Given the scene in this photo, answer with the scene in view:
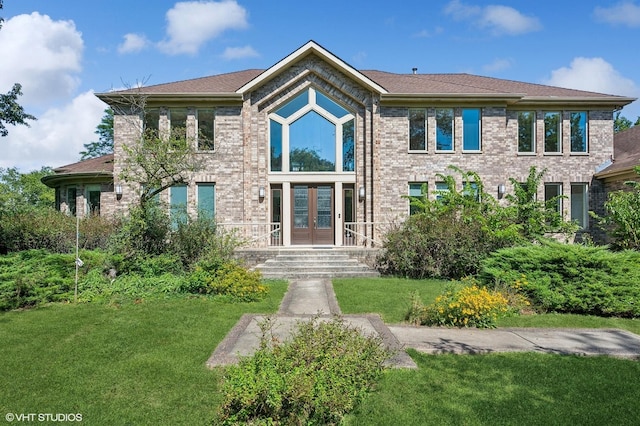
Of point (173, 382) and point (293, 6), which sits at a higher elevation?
point (293, 6)

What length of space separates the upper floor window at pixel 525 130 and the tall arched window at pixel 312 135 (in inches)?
298

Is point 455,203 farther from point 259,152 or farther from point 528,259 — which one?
point 259,152

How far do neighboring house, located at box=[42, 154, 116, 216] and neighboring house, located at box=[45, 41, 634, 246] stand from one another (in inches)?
18.5

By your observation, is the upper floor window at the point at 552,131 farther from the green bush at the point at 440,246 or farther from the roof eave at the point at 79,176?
the roof eave at the point at 79,176

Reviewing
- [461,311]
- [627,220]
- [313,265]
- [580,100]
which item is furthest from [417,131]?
[461,311]

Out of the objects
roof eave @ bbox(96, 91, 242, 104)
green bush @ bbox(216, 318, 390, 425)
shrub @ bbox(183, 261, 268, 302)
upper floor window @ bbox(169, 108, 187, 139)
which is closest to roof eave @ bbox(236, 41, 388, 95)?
roof eave @ bbox(96, 91, 242, 104)

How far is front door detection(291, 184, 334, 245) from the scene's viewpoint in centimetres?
1691

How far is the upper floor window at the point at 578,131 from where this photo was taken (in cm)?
1781

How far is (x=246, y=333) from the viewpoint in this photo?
6.38 metres

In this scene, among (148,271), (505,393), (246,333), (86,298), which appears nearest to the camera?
(505,393)

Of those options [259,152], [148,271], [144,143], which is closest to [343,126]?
[259,152]

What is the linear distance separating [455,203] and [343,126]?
240 inches

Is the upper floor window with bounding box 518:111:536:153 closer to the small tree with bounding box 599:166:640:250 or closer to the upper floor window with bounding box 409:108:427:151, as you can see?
the upper floor window with bounding box 409:108:427:151

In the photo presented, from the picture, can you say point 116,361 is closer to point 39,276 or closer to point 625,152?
point 39,276
